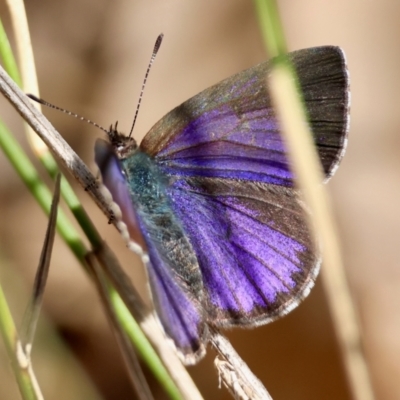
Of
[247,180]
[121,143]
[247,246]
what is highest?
[121,143]

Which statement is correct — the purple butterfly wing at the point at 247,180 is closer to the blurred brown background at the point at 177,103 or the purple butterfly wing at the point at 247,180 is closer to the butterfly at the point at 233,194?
the butterfly at the point at 233,194

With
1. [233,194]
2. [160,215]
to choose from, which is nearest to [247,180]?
[233,194]

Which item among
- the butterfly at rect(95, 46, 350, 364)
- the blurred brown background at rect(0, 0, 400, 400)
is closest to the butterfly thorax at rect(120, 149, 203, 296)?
the butterfly at rect(95, 46, 350, 364)

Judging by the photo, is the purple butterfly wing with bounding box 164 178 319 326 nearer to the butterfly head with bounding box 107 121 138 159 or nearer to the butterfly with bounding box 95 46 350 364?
the butterfly with bounding box 95 46 350 364

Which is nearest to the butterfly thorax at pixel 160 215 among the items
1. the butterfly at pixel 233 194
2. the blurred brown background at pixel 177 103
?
the butterfly at pixel 233 194

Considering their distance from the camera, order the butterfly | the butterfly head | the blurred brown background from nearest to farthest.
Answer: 1. the butterfly
2. the butterfly head
3. the blurred brown background

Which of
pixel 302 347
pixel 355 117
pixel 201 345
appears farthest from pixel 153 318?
pixel 355 117

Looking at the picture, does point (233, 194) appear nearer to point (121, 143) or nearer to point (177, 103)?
point (121, 143)
